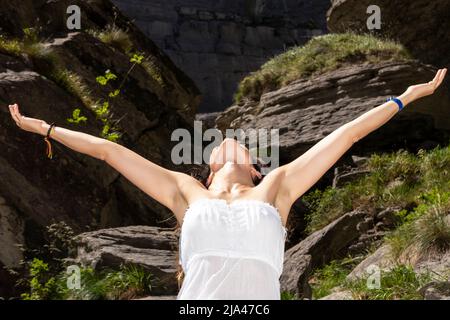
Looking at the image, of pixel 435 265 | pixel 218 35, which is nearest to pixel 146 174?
pixel 435 265

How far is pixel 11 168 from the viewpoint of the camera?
7848 millimetres

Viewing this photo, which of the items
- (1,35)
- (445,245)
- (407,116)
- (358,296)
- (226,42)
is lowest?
(358,296)

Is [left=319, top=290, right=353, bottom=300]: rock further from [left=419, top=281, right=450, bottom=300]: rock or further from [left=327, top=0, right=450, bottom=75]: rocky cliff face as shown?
[left=327, top=0, right=450, bottom=75]: rocky cliff face

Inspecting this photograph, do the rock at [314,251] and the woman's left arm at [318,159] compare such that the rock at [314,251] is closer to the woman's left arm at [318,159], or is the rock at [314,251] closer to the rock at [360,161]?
the rock at [360,161]

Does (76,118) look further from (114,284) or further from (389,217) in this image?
(389,217)

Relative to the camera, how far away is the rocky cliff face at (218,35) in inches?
1310

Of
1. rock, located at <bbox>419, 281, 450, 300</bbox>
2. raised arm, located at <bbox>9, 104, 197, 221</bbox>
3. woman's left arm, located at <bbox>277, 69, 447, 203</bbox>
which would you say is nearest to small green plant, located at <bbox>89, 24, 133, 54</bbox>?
rock, located at <bbox>419, 281, 450, 300</bbox>

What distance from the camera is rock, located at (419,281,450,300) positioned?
517cm

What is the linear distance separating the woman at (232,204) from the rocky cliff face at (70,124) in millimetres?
4028

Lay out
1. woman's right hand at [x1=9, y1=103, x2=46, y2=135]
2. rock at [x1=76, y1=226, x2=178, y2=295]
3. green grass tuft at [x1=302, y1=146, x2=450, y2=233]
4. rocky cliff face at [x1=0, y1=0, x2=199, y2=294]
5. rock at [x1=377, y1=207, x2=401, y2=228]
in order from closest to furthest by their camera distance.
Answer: woman's right hand at [x1=9, y1=103, x2=46, y2=135] → rock at [x1=76, y1=226, x2=178, y2=295] → rocky cliff face at [x1=0, y1=0, x2=199, y2=294] → rock at [x1=377, y1=207, x2=401, y2=228] → green grass tuft at [x1=302, y1=146, x2=450, y2=233]

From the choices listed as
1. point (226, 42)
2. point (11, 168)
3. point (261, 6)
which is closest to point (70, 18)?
point (11, 168)

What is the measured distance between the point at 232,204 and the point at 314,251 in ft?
19.4

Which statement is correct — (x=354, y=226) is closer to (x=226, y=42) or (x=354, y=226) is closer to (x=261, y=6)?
(x=226, y=42)
